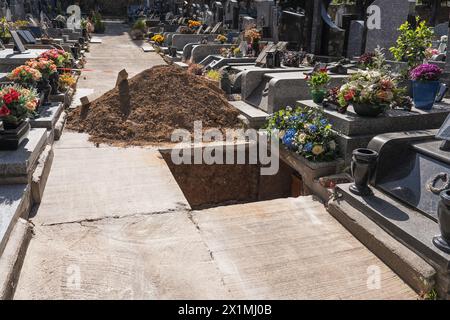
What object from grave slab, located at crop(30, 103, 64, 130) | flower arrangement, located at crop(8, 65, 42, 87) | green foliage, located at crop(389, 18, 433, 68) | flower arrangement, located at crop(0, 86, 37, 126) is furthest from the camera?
green foliage, located at crop(389, 18, 433, 68)

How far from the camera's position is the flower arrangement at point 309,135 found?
6.43 meters

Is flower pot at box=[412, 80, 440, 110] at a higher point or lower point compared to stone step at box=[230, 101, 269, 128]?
higher

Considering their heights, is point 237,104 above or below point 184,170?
above

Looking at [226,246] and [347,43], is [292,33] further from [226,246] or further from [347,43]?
[226,246]

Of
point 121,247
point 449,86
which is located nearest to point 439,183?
point 121,247

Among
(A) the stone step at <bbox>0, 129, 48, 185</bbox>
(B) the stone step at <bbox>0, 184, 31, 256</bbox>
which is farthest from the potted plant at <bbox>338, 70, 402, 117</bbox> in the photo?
(B) the stone step at <bbox>0, 184, 31, 256</bbox>

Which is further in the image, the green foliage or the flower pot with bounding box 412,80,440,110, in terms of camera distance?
the green foliage

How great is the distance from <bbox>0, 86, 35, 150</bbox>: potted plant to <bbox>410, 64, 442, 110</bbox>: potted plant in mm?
6284

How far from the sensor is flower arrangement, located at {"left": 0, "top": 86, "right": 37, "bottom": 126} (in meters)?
5.40

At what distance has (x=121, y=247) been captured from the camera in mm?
4469

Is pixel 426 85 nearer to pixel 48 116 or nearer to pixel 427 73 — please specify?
pixel 427 73

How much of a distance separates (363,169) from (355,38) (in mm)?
10458

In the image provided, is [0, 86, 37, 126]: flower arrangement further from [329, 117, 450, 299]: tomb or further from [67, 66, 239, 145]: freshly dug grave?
[329, 117, 450, 299]: tomb
